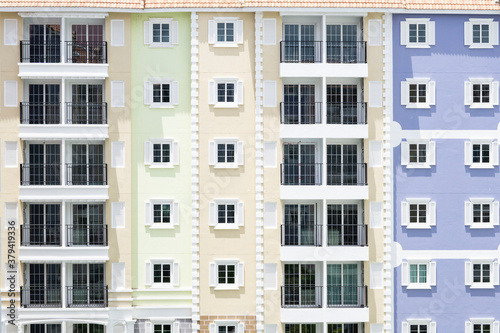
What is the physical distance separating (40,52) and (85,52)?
1858mm

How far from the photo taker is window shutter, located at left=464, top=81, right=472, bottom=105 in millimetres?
27234

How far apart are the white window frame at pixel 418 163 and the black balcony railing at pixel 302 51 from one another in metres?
5.19

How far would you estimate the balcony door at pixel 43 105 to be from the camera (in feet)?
88.3

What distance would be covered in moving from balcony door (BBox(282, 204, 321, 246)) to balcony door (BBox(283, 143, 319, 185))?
43.1 inches

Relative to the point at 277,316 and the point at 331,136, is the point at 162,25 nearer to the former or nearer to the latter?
the point at 331,136

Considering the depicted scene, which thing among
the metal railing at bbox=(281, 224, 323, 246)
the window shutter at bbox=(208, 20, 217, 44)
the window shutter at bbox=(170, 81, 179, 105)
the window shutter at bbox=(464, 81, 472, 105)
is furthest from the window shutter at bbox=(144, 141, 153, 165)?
the window shutter at bbox=(464, 81, 472, 105)

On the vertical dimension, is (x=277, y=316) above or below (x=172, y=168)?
below

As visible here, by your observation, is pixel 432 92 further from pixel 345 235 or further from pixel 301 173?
pixel 345 235

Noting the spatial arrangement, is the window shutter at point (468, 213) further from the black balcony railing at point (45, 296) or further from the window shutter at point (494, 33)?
the black balcony railing at point (45, 296)

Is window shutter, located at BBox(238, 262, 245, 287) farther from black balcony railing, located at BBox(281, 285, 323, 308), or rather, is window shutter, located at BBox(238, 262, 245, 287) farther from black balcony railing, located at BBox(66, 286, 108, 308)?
black balcony railing, located at BBox(66, 286, 108, 308)

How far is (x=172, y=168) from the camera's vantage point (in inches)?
1063

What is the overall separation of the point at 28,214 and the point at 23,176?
1.61 m

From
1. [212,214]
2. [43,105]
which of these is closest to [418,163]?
[212,214]

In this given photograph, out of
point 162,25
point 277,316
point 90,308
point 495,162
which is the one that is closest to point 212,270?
point 277,316
